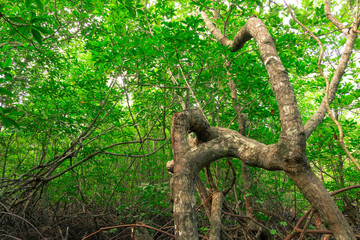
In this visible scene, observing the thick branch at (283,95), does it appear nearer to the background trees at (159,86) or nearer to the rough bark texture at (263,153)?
the rough bark texture at (263,153)

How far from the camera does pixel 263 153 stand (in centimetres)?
156

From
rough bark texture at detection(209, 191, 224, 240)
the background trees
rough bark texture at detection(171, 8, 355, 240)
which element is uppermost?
the background trees

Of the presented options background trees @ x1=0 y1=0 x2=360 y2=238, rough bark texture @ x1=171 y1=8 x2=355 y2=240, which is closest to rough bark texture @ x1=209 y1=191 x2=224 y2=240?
rough bark texture @ x1=171 y1=8 x2=355 y2=240

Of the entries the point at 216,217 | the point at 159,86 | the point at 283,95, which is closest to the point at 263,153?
the point at 283,95

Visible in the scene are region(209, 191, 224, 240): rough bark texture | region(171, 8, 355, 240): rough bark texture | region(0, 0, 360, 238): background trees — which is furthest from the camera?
region(0, 0, 360, 238): background trees

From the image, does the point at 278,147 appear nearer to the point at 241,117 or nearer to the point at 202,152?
the point at 202,152

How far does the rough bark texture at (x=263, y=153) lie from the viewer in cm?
133

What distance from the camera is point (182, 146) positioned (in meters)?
1.74

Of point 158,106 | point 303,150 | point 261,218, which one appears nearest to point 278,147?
point 303,150

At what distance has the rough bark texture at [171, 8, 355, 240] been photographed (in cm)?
133

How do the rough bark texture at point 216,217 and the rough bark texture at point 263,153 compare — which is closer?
the rough bark texture at point 263,153

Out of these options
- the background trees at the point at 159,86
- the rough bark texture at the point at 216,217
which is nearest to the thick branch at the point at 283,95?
the background trees at the point at 159,86

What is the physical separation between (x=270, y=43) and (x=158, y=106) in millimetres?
2456

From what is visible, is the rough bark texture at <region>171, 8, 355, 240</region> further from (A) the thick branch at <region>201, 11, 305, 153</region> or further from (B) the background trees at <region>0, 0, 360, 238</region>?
(B) the background trees at <region>0, 0, 360, 238</region>
